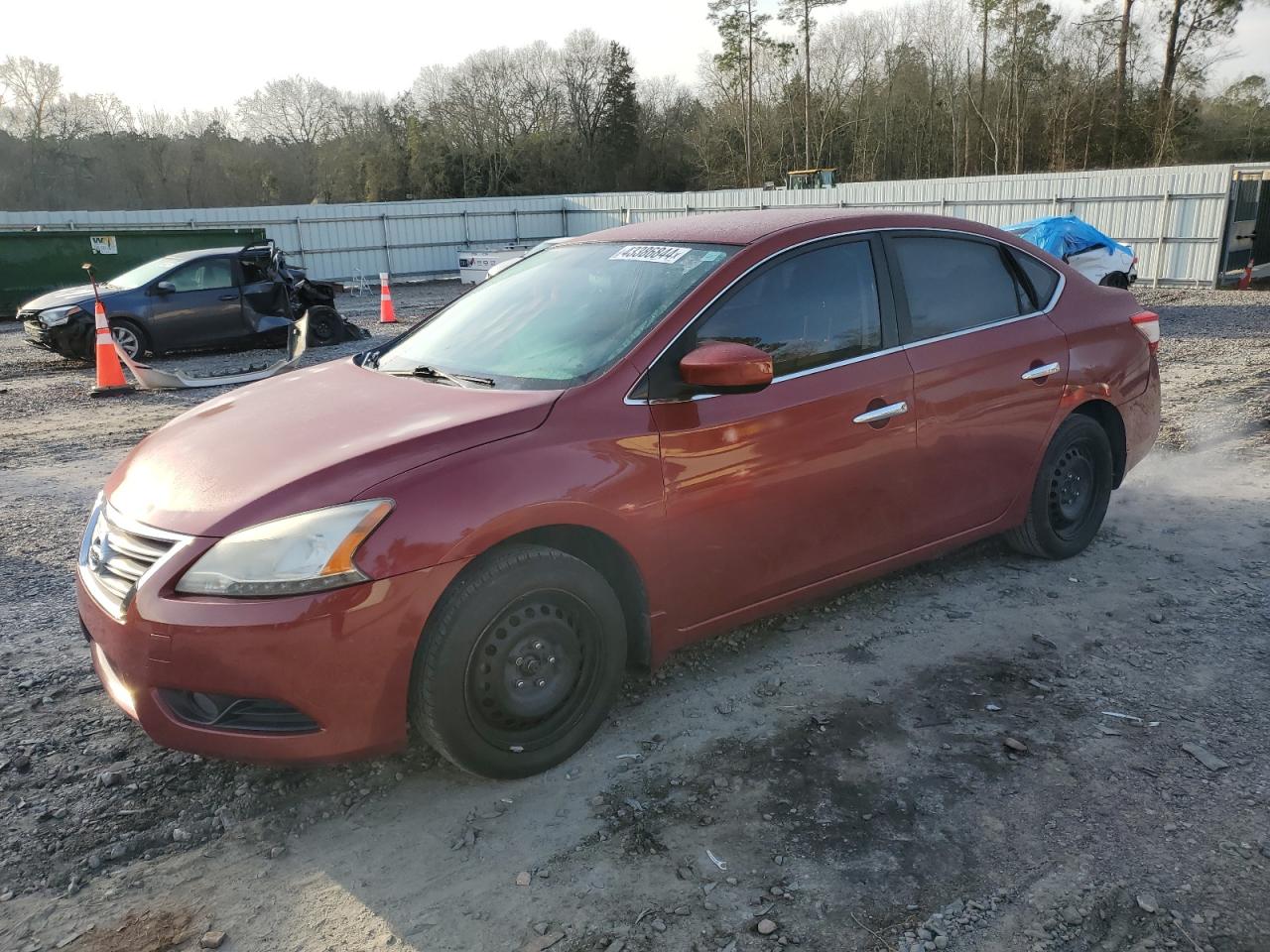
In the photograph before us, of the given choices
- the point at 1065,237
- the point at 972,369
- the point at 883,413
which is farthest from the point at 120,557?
the point at 1065,237

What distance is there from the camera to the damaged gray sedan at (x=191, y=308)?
12.5 m

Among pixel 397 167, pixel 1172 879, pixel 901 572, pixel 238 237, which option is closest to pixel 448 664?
pixel 1172 879

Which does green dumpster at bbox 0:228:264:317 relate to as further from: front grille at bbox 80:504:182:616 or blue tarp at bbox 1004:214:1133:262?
front grille at bbox 80:504:182:616

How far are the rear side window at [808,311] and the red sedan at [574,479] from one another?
1 cm

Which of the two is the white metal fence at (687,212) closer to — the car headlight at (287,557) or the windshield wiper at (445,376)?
the windshield wiper at (445,376)

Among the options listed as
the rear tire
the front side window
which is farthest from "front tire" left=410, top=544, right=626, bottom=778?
the front side window

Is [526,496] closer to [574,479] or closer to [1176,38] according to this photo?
[574,479]

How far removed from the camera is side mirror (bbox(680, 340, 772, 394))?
3.03 meters

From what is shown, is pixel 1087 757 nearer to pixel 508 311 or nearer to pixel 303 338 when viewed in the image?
pixel 508 311

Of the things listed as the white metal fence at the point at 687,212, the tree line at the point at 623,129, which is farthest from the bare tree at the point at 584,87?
the white metal fence at the point at 687,212

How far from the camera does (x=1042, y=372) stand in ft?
14.0

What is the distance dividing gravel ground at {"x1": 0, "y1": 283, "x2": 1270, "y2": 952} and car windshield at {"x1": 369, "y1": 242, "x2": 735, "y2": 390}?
132cm

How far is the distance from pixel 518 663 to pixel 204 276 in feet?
40.5

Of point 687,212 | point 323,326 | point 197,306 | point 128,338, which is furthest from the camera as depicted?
point 687,212
